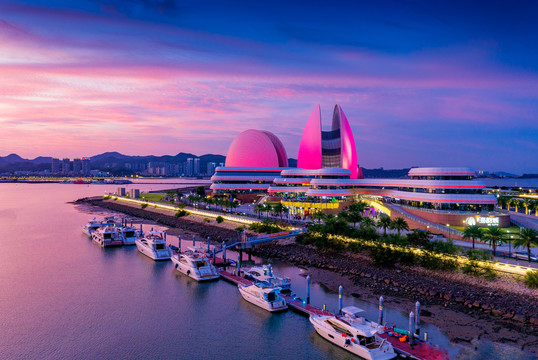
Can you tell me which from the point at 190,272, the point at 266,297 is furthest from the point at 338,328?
the point at 190,272

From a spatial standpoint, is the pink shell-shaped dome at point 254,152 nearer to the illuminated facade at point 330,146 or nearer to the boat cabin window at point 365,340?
the illuminated facade at point 330,146

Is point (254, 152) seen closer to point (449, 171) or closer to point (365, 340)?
point (449, 171)

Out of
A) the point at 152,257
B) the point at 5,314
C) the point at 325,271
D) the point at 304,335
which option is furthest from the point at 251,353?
the point at 152,257

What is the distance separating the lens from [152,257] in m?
49.2

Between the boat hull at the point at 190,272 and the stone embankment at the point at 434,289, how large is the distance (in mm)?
10803

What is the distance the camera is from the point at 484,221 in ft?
167

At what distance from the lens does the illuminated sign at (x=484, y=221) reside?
50719 millimetres

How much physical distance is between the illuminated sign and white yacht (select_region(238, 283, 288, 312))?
106 feet

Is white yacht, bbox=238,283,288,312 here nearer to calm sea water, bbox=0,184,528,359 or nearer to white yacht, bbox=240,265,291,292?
calm sea water, bbox=0,184,528,359

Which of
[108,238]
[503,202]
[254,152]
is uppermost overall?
[254,152]

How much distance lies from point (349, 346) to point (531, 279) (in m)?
16.8

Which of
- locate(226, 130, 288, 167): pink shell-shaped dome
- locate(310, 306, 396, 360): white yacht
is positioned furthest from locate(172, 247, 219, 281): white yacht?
locate(226, 130, 288, 167): pink shell-shaped dome

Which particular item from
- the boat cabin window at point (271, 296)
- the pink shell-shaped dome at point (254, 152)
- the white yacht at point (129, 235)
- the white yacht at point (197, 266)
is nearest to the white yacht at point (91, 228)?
the white yacht at point (129, 235)

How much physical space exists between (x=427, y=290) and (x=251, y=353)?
56.2ft
